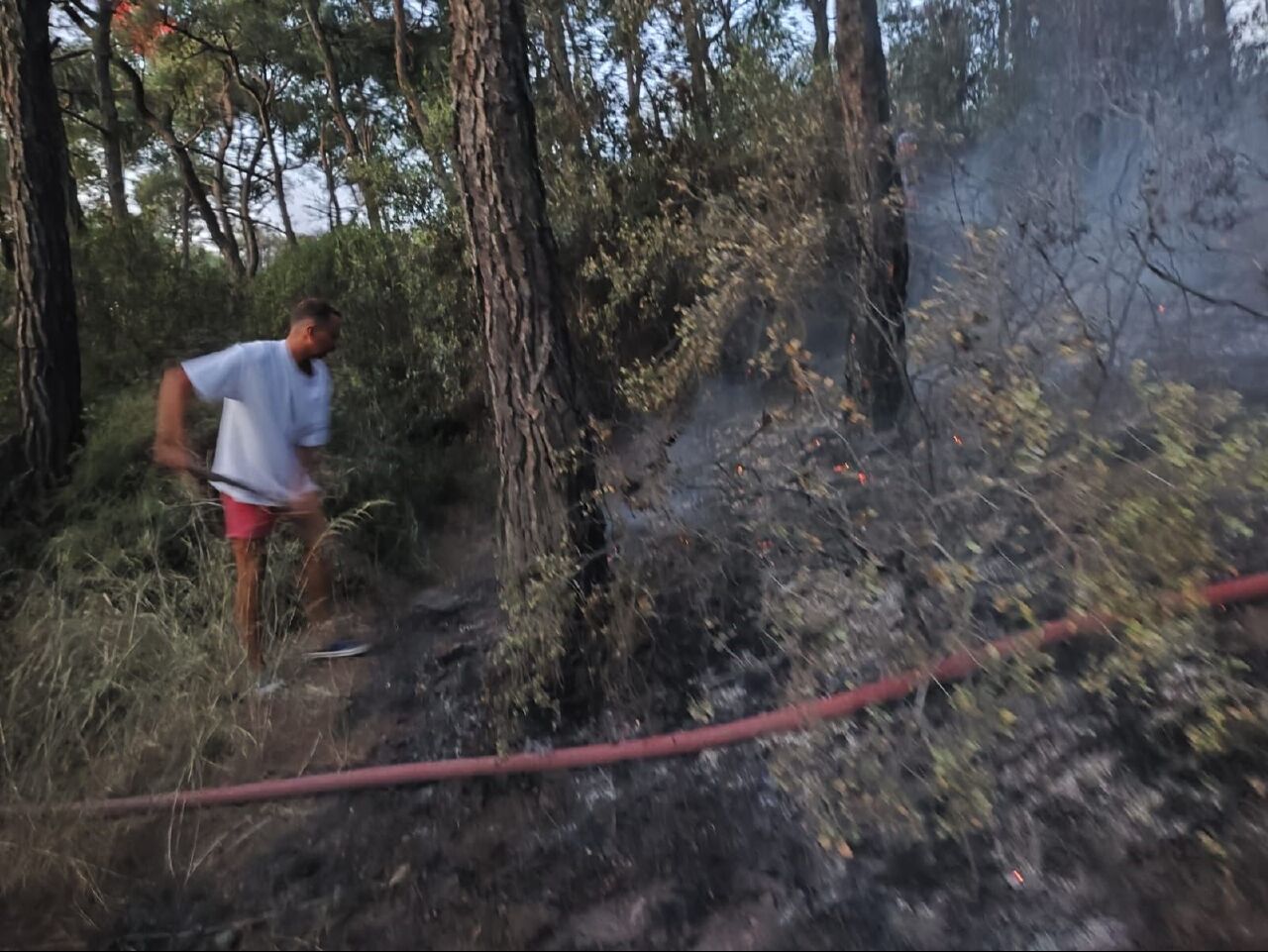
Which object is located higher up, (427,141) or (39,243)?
(427,141)

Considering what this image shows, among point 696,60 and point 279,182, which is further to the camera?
point 279,182

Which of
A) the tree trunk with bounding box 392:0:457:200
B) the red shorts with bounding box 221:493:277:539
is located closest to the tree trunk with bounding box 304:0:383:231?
the tree trunk with bounding box 392:0:457:200

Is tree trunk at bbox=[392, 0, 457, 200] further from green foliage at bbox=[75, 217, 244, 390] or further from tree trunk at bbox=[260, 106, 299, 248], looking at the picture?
tree trunk at bbox=[260, 106, 299, 248]

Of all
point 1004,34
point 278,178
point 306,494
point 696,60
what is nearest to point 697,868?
point 306,494

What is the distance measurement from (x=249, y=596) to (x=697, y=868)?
85.0 inches

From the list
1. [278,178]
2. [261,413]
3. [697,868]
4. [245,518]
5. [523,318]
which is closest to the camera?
[697,868]

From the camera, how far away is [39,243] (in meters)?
5.71

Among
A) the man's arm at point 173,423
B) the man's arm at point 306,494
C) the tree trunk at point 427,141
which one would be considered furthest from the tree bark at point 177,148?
the man's arm at point 173,423

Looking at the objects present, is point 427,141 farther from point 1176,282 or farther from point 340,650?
point 1176,282

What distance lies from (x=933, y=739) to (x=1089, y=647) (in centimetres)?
53

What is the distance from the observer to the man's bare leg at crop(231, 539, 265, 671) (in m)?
3.98

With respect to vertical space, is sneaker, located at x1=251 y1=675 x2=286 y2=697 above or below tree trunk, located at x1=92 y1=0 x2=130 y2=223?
below

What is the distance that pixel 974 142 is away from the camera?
5.58m

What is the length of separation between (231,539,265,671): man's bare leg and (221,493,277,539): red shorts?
0.10 ft
